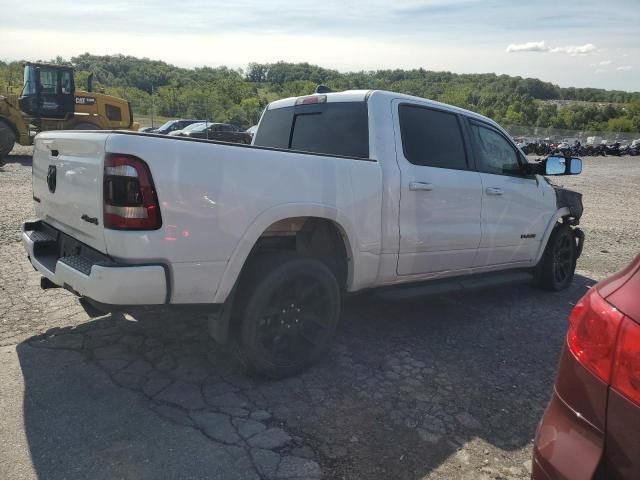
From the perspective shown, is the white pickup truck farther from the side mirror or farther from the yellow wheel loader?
the yellow wheel loader

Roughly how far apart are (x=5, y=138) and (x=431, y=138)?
16.5 metres

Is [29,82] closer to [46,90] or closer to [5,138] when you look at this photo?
[46,90]

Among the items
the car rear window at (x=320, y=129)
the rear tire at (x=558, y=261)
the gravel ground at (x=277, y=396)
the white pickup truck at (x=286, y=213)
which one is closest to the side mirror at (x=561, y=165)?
the white pickup truck at (x=286, y=213)

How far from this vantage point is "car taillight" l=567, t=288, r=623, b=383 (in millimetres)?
1552

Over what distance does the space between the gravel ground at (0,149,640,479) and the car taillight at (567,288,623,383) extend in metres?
1.28

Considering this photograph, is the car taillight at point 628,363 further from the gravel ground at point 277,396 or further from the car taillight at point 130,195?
the car taillight at point 130,195

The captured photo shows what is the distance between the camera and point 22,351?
12.3 feet

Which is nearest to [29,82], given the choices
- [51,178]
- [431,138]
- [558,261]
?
[51,178]

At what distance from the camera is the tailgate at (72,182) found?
2.88 m

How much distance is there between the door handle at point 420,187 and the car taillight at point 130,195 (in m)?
1.97

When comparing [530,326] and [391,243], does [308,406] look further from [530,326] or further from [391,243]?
[530,326]

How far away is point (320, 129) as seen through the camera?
4.40m

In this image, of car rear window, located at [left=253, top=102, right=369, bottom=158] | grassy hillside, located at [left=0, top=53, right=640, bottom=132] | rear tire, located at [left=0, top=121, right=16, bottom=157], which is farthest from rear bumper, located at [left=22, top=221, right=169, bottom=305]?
grassy hillside, located at [left=0, top=53, right=640, bottom=132]

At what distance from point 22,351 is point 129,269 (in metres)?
1.64
